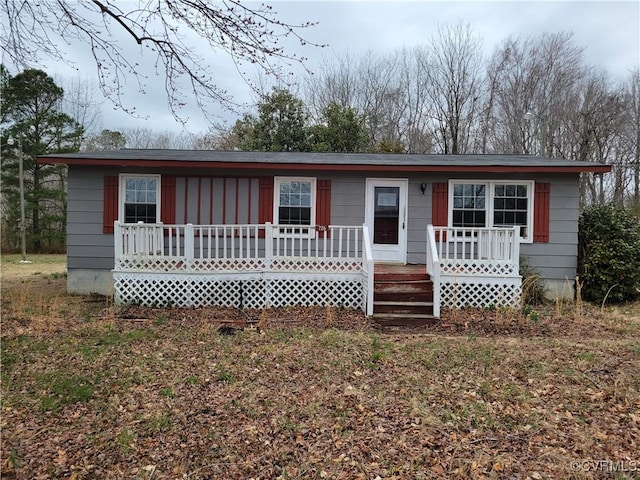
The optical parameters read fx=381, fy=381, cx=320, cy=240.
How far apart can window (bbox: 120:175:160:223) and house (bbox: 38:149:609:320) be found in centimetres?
2

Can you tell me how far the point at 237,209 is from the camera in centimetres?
820

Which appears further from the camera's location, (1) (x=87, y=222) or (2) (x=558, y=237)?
(1) (x=87, y=222)

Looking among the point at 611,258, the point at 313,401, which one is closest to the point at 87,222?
the point at 313,401

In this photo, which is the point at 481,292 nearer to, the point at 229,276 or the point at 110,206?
the point at 229,276

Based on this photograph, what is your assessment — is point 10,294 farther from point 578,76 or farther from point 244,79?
point 578,76

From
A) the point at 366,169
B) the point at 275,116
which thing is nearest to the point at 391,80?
the point at 275,116

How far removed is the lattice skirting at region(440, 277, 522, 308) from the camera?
6797mm

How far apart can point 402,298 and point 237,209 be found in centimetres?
395

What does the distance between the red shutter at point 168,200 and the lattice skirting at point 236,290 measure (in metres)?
1.65

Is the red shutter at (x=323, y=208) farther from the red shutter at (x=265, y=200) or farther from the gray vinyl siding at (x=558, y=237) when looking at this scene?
the gray vinyl siding at (x=558, y=237)

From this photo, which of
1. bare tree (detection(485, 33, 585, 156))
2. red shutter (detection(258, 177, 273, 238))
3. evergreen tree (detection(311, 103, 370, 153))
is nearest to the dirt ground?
red shutter (detection(258, 177, 273, 238))

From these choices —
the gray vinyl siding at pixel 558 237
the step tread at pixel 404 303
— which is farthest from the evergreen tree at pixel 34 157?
the gray vinyl siding at pixel 558 237

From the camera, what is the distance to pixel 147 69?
5.31m

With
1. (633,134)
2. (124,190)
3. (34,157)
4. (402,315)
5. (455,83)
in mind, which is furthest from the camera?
(455,83)
